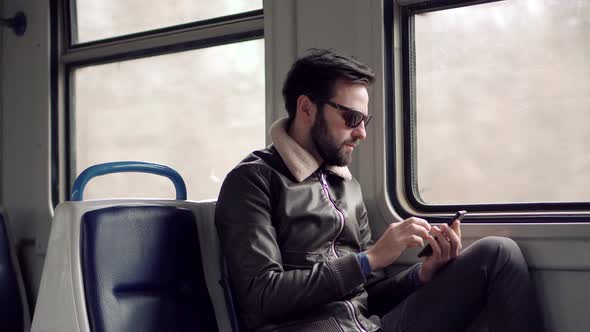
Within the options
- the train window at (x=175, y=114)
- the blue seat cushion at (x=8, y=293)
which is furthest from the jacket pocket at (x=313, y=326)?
the blue seat cushion at (x=8, y=293)

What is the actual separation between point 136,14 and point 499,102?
5.71ft

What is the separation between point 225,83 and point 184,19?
367 millimetres

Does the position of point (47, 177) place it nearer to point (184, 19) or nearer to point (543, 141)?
point (184, 19)

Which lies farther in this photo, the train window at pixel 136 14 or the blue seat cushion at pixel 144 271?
the train window at pixel 136 14

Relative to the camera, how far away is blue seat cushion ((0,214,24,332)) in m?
3.12

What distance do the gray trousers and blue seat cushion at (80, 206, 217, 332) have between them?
1.99ft

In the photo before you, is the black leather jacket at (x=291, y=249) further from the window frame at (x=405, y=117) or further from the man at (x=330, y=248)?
the window frame at (x=405, y=117)

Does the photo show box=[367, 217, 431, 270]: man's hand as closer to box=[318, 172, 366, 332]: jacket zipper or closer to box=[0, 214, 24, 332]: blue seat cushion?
box=[318, 172, 366, 332]: jacket zipper

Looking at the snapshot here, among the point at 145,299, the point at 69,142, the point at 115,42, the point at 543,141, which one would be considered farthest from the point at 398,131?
the point at 69,142

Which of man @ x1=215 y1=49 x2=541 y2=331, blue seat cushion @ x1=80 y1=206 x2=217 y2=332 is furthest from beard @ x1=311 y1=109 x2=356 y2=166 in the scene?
blue seat cushion @ x1=80 y1=206 x2=217 y2=332

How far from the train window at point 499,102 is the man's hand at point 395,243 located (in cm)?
48

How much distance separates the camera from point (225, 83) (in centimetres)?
285

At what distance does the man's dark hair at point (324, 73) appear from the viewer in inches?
82.1

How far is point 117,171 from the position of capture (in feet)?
7.19
